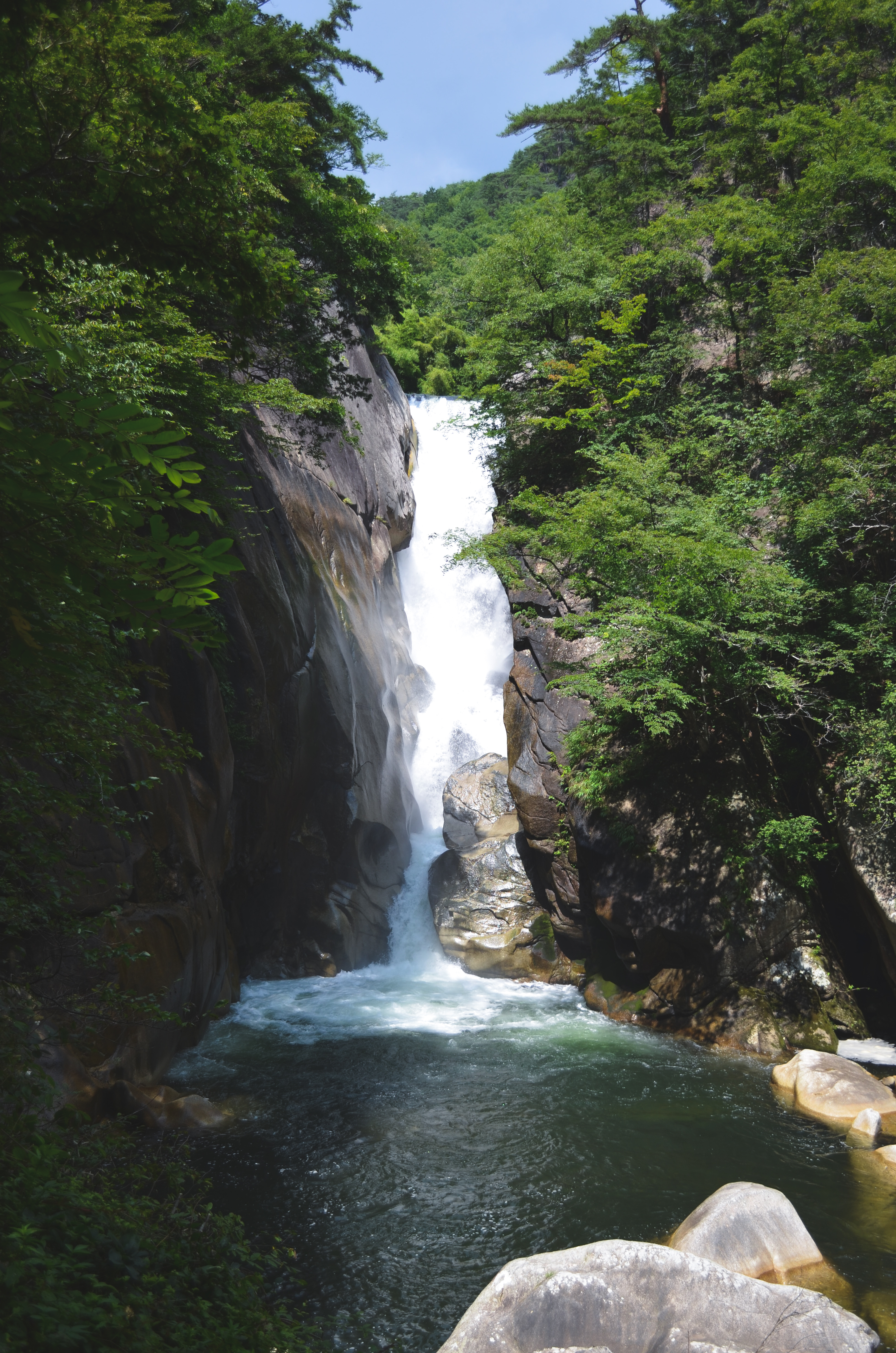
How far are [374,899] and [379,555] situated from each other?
10.3 m

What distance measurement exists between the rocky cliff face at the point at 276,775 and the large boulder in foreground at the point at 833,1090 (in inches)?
276

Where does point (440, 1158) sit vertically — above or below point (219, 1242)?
below

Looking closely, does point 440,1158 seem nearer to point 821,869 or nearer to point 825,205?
point 821,869

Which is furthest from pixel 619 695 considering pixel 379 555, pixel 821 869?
pixel 379 555

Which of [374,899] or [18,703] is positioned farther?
[374,899]

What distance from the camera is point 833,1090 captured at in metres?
8.70

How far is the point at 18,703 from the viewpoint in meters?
3.48

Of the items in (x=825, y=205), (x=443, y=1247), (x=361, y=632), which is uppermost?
(x=825, y=205)

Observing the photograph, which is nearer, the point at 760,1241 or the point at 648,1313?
the point at 648,1313

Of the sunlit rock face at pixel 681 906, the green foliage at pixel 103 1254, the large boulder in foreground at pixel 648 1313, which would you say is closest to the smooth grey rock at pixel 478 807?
the sunlit rock face at pixel 681 906

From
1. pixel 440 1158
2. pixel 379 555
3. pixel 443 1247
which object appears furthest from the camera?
pixel 379 555

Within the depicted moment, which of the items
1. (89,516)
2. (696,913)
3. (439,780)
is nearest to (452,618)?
(439,780)

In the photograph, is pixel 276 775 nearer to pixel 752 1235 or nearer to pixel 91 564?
pixel 752 1235

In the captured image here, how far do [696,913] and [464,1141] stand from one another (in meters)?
5.28
